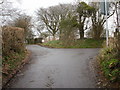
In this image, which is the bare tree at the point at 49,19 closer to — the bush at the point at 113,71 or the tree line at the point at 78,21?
the tree line at the point at 78,21

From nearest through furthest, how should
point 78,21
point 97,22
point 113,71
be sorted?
point 113,71
point 97,22
point 78,21

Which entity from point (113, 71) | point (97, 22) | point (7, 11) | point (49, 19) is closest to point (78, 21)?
point (97, 22)

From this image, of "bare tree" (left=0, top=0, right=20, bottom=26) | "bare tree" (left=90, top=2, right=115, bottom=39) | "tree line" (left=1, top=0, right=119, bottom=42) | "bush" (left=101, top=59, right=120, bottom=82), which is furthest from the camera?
"bare tree" (left=90, top=2, right=115, bottom=39)

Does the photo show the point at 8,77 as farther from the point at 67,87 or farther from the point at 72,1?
the point at 72,1

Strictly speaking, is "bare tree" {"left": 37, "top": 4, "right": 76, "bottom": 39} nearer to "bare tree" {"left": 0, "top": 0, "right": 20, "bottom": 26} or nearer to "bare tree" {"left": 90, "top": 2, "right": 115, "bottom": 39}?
"bare tree" {"left": 90, "top": 2, "right": 115, "bottom": 39}

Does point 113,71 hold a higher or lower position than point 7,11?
lower

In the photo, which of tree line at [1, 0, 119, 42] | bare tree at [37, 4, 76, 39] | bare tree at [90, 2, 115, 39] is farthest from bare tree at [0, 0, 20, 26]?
bare tree at [37, 4, 76, 39]

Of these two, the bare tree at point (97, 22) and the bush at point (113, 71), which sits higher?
the bare tree at point (97, 22)

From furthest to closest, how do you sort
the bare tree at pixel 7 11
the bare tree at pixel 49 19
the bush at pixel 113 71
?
the bare tree at pixel 49 19
the bare tree at pixel 7 11
the bush at pixel 113 71

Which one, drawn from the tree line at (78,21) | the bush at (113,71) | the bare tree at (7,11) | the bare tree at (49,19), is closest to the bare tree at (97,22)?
the tree line at (78,21)

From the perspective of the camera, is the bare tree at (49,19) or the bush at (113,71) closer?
the bush at (113,71)

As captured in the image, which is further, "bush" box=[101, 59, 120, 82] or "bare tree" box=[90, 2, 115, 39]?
"bare tree" box=[90, 2, 115, 39]

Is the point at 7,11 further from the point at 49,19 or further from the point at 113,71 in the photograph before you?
the point at 49,19

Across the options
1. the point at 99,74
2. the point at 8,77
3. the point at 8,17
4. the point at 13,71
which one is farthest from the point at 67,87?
the point at 8,17
